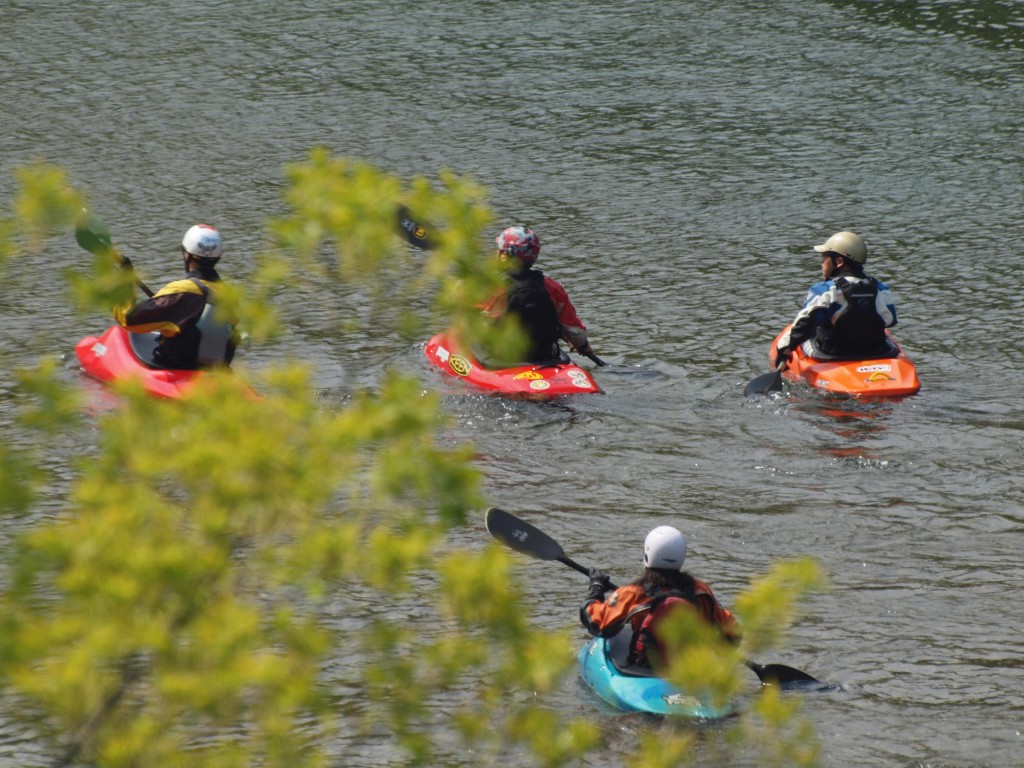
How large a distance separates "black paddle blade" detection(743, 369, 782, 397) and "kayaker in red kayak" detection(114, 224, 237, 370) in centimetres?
418

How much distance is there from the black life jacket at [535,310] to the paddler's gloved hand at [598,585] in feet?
14.9

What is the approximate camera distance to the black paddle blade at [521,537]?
27.2 feet

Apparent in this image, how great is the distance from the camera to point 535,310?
1261cm

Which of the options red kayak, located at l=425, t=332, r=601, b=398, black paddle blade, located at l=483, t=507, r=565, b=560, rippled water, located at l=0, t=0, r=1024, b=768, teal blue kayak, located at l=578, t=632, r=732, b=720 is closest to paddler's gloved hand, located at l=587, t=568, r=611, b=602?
teal blue kayak, located at l=578, t=632, r=732, b=720

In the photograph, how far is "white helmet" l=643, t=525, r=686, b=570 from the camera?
24.4 feet

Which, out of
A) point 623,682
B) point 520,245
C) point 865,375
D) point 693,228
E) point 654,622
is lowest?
point 693,228

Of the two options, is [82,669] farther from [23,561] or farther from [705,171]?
[705,171]

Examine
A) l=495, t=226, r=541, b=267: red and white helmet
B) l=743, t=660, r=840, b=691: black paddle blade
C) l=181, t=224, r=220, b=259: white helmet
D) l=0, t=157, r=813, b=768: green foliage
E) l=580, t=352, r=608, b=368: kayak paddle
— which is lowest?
l=580, t=352, r=608, b=368: kayak paddle

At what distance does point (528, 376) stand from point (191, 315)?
271cm

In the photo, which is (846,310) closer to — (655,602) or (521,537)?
(521,537)

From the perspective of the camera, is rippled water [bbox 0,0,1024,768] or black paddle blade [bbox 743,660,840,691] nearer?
black paddle blade [bbox 743,660,840,691]

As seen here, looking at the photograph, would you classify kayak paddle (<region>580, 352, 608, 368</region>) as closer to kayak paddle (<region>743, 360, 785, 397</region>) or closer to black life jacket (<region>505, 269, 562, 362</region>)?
black life jacket (<region>505, 269, 562, 362</region>)

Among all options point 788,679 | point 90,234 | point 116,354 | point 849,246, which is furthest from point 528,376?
point 90,234

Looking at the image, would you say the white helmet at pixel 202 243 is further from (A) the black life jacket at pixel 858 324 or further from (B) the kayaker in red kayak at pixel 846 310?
(A) the black life jacket at pixel 858 324
